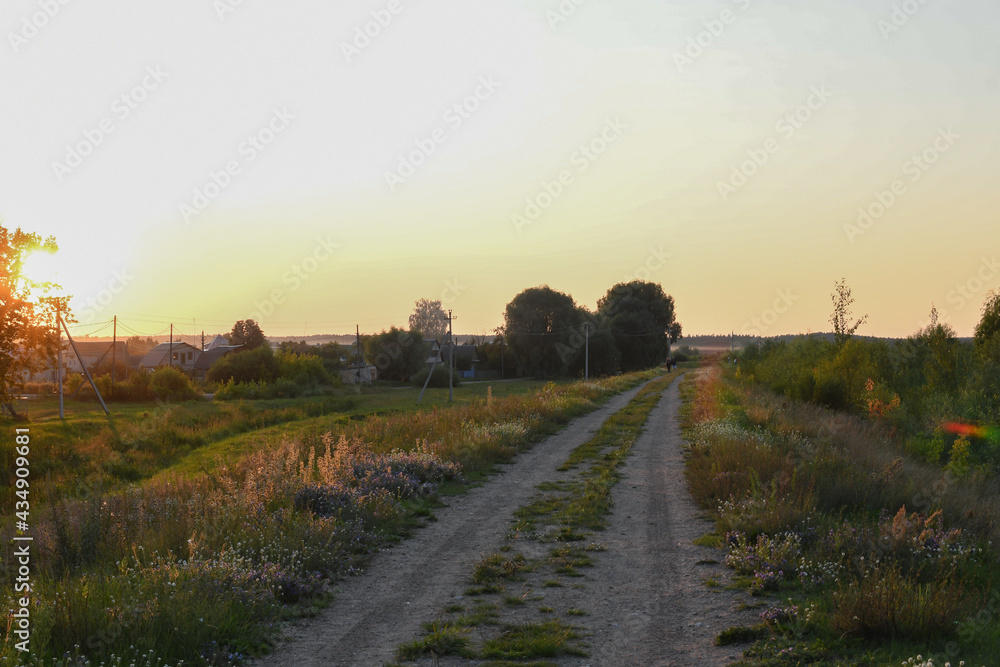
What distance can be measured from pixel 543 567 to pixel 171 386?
5201 centimetres

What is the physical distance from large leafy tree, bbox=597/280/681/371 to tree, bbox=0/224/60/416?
75536mm

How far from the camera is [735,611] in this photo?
632 cm

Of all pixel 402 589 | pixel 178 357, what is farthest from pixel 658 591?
pixel 178 357

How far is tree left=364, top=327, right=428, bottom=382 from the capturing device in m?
87.2

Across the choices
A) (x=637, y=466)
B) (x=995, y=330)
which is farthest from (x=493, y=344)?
(x=637, y=466)

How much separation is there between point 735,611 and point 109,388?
55.6 m

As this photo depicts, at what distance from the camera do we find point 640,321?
98.5m

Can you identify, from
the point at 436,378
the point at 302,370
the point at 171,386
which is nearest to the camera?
the point at 171,386

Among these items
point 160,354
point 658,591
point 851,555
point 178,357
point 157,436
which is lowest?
point 157,436

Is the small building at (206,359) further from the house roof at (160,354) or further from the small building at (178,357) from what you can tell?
the house roof at (160,354)

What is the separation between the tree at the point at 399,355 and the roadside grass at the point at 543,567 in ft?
240

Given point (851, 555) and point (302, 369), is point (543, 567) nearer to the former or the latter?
point (851, 555)

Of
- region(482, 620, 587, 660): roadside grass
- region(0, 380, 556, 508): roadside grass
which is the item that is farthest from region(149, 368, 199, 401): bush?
region(482, 620, 587, 660): roadside grass

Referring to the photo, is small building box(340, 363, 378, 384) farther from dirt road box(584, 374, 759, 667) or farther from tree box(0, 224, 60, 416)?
dirt road box(584, 374, 759, 667)
